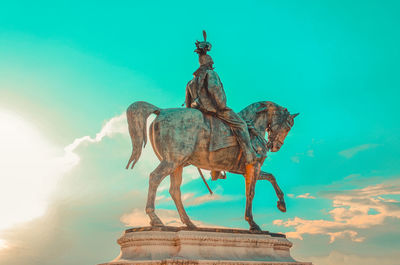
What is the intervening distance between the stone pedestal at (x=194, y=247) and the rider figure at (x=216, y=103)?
190 cm

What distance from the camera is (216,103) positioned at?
10148 mm

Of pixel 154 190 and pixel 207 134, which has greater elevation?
pixel 207 134

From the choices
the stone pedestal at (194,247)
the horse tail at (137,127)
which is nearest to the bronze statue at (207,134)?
the horse tail at (137,127)

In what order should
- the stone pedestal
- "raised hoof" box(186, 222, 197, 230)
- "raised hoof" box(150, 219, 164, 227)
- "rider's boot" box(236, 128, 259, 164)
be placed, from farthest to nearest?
"rider's boot" box(236, 128, 259, 164)
"raised hoof" box(186, 222, 197, 230)
"raised hoof" box(150, 219, 164, 227)
the stone pedestal

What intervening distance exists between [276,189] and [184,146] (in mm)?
3155

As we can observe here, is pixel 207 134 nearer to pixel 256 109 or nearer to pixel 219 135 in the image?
pixel 219 135

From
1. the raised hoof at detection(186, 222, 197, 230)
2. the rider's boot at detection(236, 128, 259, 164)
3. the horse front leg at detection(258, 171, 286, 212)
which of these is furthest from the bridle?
the raised hoof at detection(186, 222, 197, 230)

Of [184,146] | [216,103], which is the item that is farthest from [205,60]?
[184,146]

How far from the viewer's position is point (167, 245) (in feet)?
27.6

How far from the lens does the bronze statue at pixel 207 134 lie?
923 centimetres

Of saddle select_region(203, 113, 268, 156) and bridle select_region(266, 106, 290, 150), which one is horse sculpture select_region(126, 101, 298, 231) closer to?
saddle select_region(203, 113, 268, 156)

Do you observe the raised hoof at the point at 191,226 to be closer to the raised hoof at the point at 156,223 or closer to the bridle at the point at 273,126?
the raised hoof at the point at 156,223

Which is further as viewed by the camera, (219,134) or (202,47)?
(202,47)

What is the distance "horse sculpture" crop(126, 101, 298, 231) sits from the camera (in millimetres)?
9133
